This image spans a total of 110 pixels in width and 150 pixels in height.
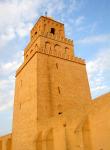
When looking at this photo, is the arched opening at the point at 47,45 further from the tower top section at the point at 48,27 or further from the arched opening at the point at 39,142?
the arched opening at the point at 39,142

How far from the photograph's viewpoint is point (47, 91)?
59.3 ft

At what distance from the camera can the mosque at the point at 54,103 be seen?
36.0 feet

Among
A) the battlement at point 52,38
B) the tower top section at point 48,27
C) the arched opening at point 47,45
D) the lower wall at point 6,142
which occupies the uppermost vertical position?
the tower top section at point 48,27

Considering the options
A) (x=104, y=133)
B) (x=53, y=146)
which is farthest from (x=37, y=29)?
(x=104, y=133)

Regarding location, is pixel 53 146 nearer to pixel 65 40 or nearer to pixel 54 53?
pixel 54 53

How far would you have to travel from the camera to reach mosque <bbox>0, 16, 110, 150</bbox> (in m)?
11.0

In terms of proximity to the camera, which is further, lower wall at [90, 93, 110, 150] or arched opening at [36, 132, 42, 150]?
arched opening at [36, 132, 42, 150]

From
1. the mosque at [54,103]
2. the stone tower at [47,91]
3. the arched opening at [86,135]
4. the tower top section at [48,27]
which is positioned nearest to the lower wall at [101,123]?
the mosque at [54,103]

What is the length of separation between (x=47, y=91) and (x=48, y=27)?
33.2 feet

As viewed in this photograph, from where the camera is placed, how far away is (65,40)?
77.8 ft

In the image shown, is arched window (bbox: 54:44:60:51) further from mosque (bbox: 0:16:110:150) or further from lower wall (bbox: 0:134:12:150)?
lower wall (bbox: 0:134:12:150)

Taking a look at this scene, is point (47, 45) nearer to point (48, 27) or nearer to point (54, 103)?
point (48, 27)

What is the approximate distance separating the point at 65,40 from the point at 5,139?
14.2 meters

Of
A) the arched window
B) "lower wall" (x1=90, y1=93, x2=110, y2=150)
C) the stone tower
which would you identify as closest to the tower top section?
the stone tower
